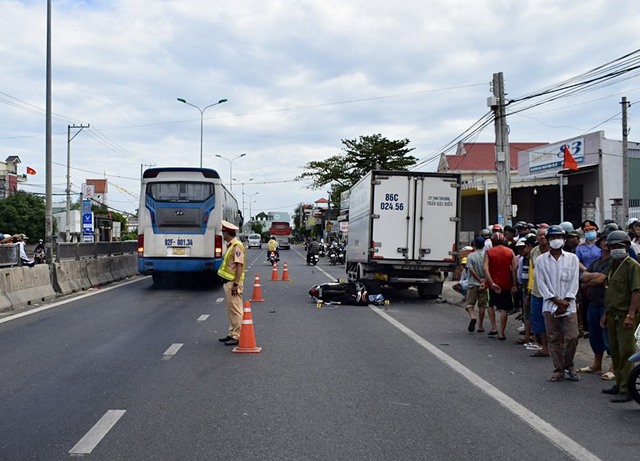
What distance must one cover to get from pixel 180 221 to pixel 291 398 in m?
13.4

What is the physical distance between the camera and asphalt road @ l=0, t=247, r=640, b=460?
5445 mm

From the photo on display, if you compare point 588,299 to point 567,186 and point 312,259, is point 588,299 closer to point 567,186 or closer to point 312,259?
point 312,259

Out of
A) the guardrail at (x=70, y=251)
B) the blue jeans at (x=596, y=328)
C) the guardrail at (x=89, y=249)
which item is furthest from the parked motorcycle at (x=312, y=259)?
the blue jeans at (x=596, y=328)

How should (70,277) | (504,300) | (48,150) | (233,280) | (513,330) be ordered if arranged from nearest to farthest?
(233,280) → (504,300) → (513,330) → (70,277) → (48,150)

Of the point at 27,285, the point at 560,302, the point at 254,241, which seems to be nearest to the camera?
the point at 560,302

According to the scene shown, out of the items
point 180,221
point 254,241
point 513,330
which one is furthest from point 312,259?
point 254,241

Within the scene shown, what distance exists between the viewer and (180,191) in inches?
780

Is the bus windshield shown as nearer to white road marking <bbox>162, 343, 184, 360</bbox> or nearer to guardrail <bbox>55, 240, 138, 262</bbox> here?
A: guardrail <bbox>55, 240, 138, 262</bbox>

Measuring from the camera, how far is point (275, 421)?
20.2 ft

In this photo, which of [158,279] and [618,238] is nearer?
[618,238]

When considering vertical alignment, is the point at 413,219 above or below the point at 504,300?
above

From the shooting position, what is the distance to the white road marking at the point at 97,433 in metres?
5.32

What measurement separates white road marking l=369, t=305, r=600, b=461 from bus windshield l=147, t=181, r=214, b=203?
1075 centimetres

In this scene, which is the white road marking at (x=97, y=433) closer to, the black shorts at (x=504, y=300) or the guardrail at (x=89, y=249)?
the black shorts at (x=504, y=300)
